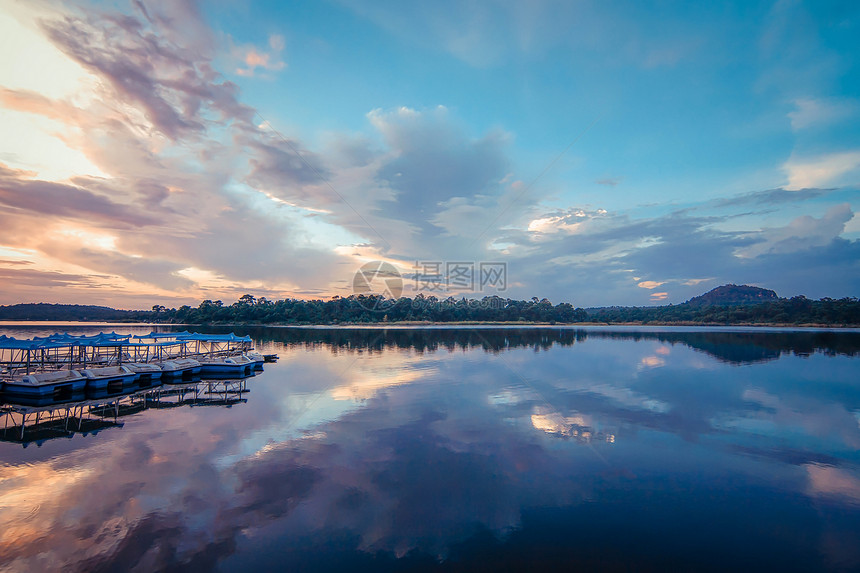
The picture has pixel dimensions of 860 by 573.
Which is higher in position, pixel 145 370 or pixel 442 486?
pixel 145 370

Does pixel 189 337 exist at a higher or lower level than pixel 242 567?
higher

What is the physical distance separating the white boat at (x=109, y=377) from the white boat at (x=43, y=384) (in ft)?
2.69

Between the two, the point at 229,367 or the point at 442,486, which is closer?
the point at 442,486

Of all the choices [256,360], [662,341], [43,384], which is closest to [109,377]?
[43,384]

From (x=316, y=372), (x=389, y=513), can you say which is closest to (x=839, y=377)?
(x=389, y=513)

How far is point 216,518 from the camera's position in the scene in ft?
33.3

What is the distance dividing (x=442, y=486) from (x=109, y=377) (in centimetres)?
2785

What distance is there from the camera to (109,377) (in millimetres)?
27078

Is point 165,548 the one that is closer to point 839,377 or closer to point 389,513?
point 389,513

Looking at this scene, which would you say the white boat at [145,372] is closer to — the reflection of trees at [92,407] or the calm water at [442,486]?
the reflection of trees at [92,407]

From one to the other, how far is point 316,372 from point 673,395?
96.7 ft

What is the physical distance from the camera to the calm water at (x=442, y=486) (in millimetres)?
8750

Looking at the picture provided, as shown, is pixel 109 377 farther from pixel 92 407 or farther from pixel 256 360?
pixel 256 360

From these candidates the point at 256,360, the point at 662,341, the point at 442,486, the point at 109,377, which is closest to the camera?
the point at 442,486
